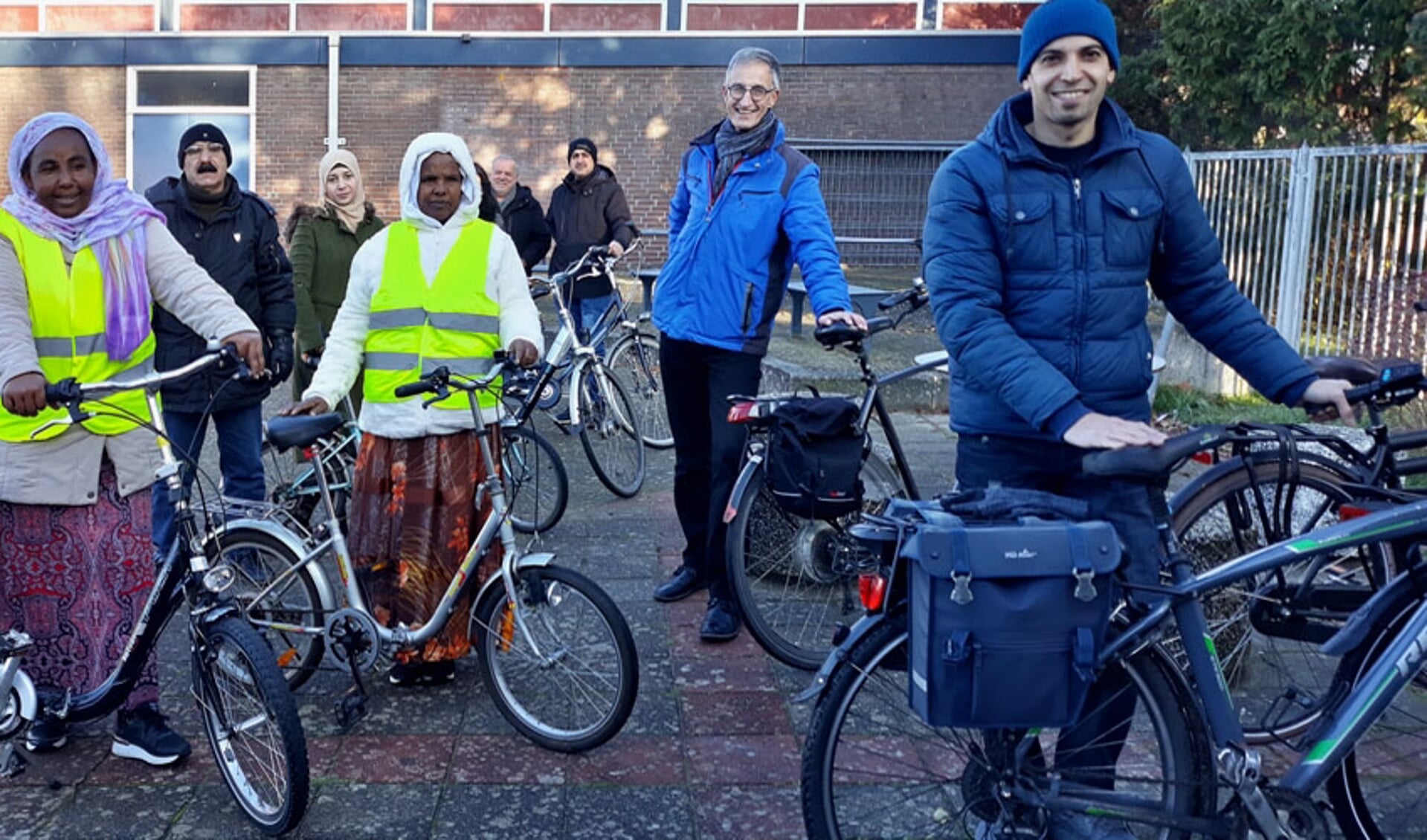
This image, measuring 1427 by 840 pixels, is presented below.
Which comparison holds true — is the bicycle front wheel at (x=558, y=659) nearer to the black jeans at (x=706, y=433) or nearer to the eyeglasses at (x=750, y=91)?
the black jeans at (x=706, y=433)

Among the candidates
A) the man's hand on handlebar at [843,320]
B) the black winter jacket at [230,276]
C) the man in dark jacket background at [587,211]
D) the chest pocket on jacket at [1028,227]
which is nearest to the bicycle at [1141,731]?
the chest pocket on jacket at [1028,227]

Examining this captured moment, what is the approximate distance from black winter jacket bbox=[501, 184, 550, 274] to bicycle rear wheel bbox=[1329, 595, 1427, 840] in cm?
735

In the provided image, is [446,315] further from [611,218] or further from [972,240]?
[611,218]

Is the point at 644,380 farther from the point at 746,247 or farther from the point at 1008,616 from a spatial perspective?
the point at 1008,616

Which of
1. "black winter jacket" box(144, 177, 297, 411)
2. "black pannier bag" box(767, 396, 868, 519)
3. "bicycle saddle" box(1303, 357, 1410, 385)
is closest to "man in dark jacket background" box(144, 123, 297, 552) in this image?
"black winter jacket" box(144, 177, 297, 411)

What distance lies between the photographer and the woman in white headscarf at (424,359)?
4344mm

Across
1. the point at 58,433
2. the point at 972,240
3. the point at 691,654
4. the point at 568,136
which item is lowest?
the point at 691,654

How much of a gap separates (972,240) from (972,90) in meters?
17.2

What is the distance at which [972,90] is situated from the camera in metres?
19.5

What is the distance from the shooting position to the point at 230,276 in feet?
17.6

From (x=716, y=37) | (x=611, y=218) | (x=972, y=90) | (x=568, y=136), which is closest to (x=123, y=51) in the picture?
(x=568, y=136)

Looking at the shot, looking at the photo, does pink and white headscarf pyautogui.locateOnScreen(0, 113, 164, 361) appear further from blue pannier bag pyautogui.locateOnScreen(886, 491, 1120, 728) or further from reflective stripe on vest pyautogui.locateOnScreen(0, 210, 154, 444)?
blue pannier bag pyautogui.locateOnScreen(886, 491, 1120, 728)

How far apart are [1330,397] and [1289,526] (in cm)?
100

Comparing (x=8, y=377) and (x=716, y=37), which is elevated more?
(x=716, y=37)
